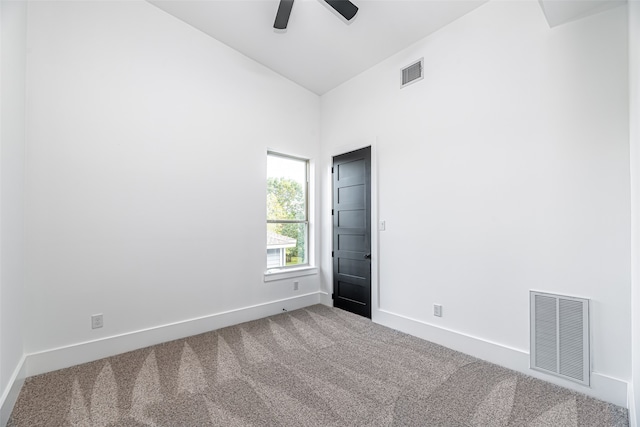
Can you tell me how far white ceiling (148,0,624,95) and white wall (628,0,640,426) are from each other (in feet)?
1.93

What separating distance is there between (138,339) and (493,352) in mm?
Result: 3276

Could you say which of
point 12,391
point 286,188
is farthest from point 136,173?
point 286,188

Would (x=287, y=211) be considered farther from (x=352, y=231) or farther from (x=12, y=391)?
(x=12, y=391)

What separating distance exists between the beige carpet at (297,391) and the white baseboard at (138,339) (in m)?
0.09

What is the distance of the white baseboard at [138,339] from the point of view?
2238 millimetres

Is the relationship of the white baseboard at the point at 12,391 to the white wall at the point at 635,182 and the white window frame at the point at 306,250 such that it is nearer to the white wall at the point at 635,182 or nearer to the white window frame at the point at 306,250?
the white window frame at the point at 306,250

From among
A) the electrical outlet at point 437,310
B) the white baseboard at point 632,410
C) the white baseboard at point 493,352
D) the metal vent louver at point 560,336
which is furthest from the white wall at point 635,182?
the electrical outlet at point 437,310

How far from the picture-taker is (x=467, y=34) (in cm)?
271

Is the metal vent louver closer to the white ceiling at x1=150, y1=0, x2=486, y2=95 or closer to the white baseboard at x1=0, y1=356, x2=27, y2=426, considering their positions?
the white ceiling at x1=150, y1=0, x2=486, y2=95

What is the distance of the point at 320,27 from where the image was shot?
2996mm

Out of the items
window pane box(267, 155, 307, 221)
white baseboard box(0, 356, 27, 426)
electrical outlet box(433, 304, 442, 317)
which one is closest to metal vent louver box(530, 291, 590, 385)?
electrical outlet box(433, 304, 442, 317)

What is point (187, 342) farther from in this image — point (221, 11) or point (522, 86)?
point (522, 86)

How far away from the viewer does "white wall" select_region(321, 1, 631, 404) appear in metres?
1.96

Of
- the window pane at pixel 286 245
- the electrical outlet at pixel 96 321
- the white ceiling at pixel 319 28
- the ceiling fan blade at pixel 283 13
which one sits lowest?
the electrical outlet at pixel 96 321
